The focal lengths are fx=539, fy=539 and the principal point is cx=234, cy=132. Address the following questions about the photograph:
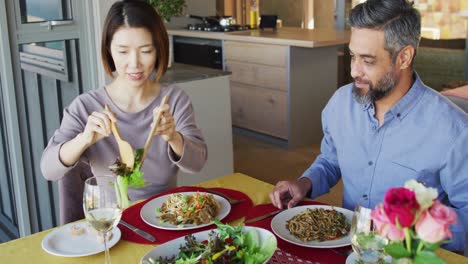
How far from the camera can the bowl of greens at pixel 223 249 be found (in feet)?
3.52

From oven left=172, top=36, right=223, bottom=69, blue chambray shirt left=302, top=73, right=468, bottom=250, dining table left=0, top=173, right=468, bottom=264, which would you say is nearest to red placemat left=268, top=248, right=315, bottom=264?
dining table left=0, top=173, right=468, bottom=264

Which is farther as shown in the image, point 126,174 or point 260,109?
point 260,109

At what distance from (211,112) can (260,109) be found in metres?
1.80

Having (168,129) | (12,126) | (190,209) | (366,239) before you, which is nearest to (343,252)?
(366,239)

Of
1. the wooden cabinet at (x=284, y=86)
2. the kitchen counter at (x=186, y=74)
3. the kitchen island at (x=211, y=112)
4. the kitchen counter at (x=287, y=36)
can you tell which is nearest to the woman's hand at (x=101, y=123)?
the kitchen counter at (x=186, y=74)

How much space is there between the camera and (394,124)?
5.37ft

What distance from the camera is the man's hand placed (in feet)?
5.07

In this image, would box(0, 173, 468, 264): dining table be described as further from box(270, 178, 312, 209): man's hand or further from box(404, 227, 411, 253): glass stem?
box(404, 227, 411, 253): glass stem

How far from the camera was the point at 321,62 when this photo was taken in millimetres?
4770

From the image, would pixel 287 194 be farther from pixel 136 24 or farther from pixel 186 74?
pixel 186 74

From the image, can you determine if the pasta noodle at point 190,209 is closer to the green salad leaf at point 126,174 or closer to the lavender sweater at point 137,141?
the green salad leaf at point 126,174

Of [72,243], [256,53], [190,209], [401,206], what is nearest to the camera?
[401,206]

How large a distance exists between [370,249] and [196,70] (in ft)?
7.97

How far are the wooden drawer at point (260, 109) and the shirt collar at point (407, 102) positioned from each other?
306 cm
